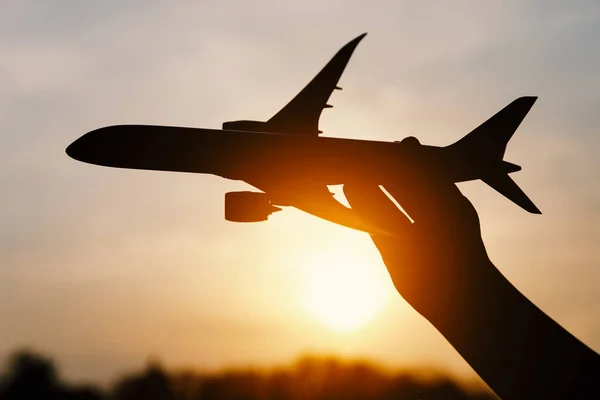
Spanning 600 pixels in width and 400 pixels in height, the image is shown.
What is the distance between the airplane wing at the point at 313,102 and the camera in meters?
37.2

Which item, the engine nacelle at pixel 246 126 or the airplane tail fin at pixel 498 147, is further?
the airplane tail fin at pixel 498 147

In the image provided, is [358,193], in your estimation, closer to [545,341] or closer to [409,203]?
[409,203]

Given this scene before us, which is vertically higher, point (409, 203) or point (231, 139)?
point (231, 139)

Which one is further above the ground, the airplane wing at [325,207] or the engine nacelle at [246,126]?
the engine nacelle at [246,126]

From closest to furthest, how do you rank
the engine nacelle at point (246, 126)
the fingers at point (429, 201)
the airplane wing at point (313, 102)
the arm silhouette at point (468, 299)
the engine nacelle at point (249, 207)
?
the arm silhouette at point (468, 299) → the fingers at point (429, 201) → the engine nacelle at point (249, 207) → the airplane wing at point (313, 102) → the engine nacelle at point (246, 126)

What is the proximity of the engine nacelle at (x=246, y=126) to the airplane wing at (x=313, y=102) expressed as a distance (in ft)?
2.11

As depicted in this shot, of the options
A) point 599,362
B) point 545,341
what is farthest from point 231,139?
point 599,362

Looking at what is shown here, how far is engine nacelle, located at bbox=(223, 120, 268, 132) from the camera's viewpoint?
37.3 metres

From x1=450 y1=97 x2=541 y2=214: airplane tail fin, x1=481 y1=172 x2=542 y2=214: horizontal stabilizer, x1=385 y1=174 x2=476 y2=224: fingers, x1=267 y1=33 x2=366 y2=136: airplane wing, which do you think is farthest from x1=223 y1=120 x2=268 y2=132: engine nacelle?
x1=481 y1=172 x2=542 y2=214: horizontal stabilizer

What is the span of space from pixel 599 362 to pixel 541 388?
331cm

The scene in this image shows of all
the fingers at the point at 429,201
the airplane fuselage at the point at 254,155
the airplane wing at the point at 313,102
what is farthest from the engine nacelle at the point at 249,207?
the fingers at the point at 429,201

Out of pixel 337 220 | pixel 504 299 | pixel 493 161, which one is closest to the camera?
pixel 337 220

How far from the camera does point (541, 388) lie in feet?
117

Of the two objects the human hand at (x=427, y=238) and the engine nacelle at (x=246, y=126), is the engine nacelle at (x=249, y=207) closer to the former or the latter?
the engine nacelle at (x=246, y=126)
